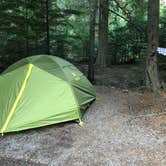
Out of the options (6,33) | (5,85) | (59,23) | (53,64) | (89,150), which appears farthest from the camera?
(59,23)

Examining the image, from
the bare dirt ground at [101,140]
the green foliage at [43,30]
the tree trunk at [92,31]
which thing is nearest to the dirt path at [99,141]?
the bare dirt ground at [101,140]

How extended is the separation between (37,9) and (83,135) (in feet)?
22.7

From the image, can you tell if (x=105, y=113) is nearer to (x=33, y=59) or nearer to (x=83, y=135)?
(x=83, y=135)

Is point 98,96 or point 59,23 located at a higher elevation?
point 59,23

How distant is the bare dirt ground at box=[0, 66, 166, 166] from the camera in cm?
439

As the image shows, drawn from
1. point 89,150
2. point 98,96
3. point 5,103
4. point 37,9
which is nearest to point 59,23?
point 37,9

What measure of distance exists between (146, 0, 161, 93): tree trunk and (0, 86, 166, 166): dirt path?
1.58 meters

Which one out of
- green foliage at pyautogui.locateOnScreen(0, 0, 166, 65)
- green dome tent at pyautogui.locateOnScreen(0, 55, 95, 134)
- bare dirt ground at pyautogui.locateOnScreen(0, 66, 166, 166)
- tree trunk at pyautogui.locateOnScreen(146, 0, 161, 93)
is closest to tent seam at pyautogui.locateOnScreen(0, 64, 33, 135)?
green dome tent at pyautogui.locateOnScreen(0, 55, 95, 134)

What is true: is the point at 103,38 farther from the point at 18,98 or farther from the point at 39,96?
the point at 18,98

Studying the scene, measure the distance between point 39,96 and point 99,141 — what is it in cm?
158

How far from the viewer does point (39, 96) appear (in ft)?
19.2

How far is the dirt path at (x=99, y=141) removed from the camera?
4.38m

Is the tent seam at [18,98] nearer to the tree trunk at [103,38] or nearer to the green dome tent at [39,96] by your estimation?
the green dome tent at [39,96]

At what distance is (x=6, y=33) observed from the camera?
10.4 metres
